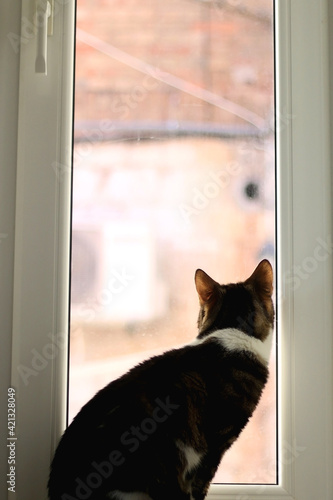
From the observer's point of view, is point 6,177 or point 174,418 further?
point 6,177

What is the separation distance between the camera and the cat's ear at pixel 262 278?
4.42ft

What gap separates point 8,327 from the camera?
1.37 meters

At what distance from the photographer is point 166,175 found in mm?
1449

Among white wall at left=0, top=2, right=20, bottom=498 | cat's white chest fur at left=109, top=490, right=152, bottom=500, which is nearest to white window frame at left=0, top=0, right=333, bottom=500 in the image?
white wall at left=0, top=2, right=20, bottom=498

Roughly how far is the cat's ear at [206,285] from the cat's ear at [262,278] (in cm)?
8

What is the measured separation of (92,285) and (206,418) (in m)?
0.41

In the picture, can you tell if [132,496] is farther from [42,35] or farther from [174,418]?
[42,35]

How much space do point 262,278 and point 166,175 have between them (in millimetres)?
329

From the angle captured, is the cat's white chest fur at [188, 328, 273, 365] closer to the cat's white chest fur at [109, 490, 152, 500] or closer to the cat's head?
the cat's head

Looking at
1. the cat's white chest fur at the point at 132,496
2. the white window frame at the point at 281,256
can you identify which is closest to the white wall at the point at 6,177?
the white window frame at the point at 281,256

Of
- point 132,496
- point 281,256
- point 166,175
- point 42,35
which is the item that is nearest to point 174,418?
point 132,496

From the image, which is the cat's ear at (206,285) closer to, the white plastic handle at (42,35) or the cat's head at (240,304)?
the cat's head at (240,304)

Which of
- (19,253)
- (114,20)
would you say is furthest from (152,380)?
(114,20)

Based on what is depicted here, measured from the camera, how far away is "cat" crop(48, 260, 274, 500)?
115 centimetres
